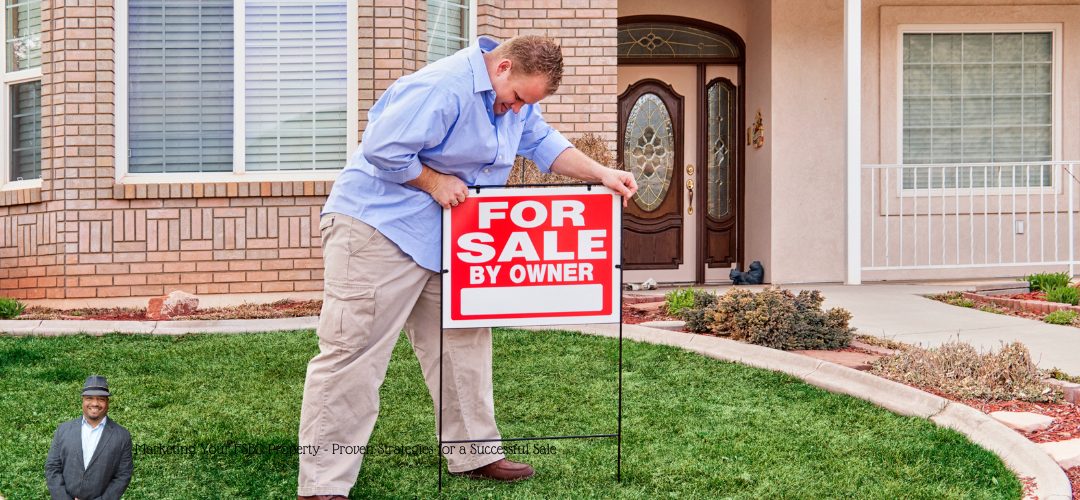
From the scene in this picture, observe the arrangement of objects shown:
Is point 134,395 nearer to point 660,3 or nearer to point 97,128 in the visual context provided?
point 97,128

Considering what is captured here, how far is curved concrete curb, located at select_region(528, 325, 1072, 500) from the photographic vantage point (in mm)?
3549

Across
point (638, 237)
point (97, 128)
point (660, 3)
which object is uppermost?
point (660, 3)

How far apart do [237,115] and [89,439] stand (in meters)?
6.32

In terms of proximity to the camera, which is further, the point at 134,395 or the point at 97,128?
the point at 97,128

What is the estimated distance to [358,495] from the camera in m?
3.37

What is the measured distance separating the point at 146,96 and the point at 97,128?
46 cm

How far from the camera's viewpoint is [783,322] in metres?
5.71

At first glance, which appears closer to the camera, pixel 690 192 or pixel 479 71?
pixel 479 71

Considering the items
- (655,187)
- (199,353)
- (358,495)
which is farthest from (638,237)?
(358,495)

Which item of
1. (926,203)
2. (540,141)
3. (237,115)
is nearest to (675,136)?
(926,203)

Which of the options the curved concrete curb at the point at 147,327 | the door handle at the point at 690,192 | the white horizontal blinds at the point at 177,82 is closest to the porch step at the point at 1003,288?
the door handle at the point at 690,192

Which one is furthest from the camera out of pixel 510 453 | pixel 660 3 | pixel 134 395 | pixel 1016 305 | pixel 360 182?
pixel 660 3

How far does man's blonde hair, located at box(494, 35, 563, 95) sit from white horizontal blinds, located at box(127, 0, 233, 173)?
586 centimetres

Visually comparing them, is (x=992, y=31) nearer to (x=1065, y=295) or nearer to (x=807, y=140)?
(x=807, y=140)
